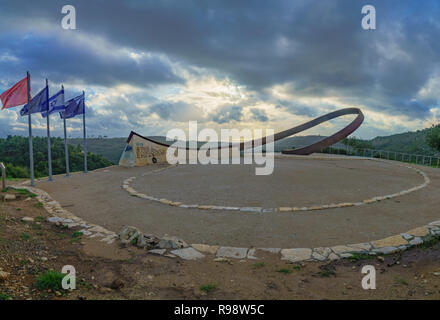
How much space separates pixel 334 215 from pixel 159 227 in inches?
153

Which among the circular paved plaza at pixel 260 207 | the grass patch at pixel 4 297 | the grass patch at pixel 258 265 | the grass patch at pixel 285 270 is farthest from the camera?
the circular paved plaza at pixel 260 207

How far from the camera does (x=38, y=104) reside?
10320 millimetres

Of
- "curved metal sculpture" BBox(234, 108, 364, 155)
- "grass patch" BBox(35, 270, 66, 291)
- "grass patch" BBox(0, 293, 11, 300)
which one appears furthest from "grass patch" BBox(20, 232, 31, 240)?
"curved metal sculpture" BBox(234, 108, 364, 155)

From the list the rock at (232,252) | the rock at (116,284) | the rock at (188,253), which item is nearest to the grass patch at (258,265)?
the rock at (232,252)

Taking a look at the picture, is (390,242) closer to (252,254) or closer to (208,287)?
(252,254)

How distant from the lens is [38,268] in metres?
3.52

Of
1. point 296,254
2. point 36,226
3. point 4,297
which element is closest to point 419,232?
point 296,254

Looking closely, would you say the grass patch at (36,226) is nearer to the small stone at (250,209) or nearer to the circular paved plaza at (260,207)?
the circular paved plaza at (260,207)

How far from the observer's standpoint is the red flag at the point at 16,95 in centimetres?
962

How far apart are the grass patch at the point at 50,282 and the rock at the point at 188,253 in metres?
1.65

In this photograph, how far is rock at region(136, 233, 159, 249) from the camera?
179 inches

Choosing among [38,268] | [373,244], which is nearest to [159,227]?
[38,268]
